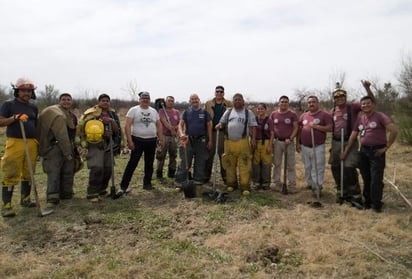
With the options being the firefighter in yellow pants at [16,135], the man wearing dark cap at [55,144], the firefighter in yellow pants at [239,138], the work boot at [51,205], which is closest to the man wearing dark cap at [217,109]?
the firefighter in yellow pants at [239,138]

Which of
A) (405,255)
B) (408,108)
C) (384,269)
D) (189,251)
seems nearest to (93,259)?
(189,251)

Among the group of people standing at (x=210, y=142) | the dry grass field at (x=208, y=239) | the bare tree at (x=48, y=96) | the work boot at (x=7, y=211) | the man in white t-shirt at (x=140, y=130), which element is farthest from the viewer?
the bare tree at (x=48, y=96)

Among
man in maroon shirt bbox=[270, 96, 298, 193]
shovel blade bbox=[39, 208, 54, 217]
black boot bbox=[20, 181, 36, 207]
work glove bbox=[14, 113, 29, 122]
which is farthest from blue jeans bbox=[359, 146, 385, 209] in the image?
black boot bbox=[20, 181, 36, 207]

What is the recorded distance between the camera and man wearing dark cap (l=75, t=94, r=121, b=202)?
22.3ft

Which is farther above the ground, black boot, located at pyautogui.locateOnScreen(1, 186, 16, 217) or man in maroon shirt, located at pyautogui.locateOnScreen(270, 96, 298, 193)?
man in maroon shirt, located at pyautogui.locateOnScreen(270, 96, 298, 193)

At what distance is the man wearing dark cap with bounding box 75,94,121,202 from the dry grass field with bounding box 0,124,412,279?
0.42m

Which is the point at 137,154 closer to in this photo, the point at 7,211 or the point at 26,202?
the point at 26,202

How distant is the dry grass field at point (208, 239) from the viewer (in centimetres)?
A: 416

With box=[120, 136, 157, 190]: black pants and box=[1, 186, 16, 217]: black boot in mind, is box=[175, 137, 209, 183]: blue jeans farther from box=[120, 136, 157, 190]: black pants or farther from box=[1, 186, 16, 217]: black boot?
box=[1, 186, 16, 217]: black boot

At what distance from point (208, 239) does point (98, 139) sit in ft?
9.95

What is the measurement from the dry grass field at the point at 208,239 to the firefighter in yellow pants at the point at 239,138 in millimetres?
565

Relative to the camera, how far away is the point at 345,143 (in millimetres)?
6707

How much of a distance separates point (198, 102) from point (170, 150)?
198 cm

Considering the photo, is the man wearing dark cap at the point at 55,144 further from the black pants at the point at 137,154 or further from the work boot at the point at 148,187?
the work boot at the point at 148,187
